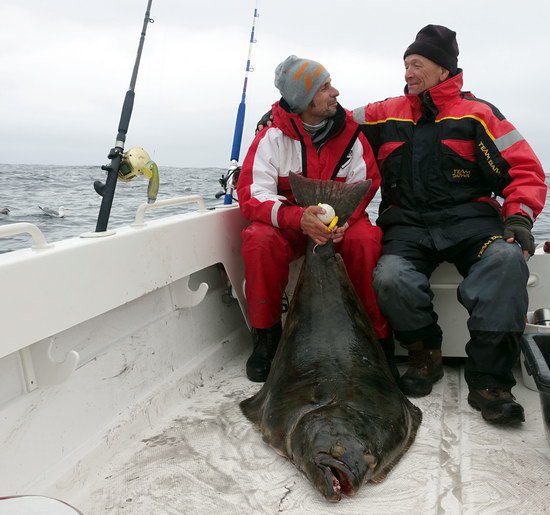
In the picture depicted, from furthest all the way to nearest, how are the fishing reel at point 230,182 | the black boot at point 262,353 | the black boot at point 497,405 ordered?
the fishing reel at point 230,182 → the black boot at point 262,353 → the black boot at point 497,405

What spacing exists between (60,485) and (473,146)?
8.94 ft

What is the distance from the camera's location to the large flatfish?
2209mm

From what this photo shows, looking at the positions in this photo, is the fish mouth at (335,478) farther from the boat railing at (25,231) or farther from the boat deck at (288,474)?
the boat railing at (25,231)

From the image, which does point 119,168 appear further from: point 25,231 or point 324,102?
point 324,102

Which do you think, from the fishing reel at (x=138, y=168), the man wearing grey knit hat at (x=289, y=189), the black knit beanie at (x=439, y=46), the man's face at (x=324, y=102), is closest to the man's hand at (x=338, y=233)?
the man wearing grey knit hat at (x=289, y=189)

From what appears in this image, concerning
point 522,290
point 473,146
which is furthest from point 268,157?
point 522,290

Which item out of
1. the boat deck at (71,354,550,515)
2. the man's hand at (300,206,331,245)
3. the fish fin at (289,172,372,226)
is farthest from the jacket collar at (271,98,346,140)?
the boat deck at (71,354,550,515)

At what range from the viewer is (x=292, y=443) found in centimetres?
240

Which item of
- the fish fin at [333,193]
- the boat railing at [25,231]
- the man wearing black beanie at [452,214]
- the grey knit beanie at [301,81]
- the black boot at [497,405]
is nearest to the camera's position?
the boat railing at [25,231]

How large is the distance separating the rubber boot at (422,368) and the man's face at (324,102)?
1.50 m

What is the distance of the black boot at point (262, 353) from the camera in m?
3.40

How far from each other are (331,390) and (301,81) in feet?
6.41

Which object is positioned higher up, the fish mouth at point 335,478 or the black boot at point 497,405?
the fish mouth at point 335,478

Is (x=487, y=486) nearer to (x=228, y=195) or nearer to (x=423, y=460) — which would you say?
(x=423, y=460)
